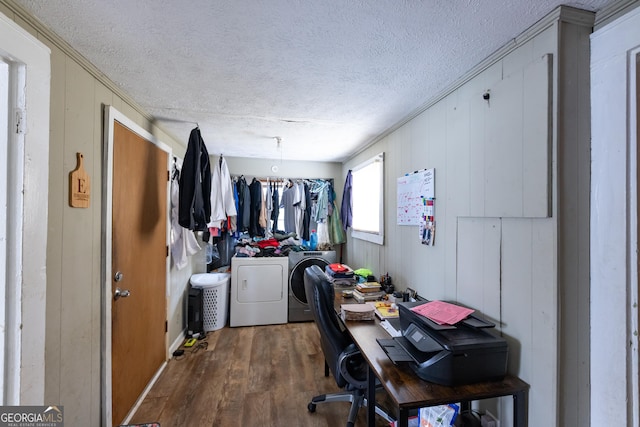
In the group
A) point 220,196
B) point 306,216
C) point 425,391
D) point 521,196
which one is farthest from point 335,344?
point 306,216

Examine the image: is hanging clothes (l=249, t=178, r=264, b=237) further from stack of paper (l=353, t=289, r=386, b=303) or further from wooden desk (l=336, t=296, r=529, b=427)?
wooden desk (l=336, t=296, r=529, b=427)

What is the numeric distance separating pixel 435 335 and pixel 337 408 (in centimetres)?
122

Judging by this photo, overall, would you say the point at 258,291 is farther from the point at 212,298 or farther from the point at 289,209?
the point at 289,209

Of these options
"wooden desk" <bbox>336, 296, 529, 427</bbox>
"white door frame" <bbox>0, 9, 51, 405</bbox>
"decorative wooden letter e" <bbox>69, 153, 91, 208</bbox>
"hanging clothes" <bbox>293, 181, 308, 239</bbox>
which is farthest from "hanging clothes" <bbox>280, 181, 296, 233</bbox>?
"white door frame" <bbox>0, 9, 51, 405</bbox>

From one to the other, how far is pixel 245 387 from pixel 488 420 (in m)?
1.71

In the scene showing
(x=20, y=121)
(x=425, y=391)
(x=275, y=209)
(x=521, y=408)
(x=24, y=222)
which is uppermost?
(x=20, y=121)

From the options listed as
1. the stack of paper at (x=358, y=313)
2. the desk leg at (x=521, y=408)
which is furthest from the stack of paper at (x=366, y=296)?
the desk leg at (x=521, y=408)

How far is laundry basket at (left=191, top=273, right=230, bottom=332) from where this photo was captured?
3.02 metres

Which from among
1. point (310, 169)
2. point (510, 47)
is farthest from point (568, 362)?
point (310, 169)

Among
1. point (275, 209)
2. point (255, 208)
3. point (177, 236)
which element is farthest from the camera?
point (275, 209)

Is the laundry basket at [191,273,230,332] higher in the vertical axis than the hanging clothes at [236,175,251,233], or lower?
lower

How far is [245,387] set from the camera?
2086 millimetres

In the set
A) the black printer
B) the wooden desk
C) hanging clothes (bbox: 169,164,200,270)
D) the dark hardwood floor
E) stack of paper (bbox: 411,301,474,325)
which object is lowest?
the dark hardwood floor

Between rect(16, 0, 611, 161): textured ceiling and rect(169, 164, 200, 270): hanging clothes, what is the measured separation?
29.5 inches
